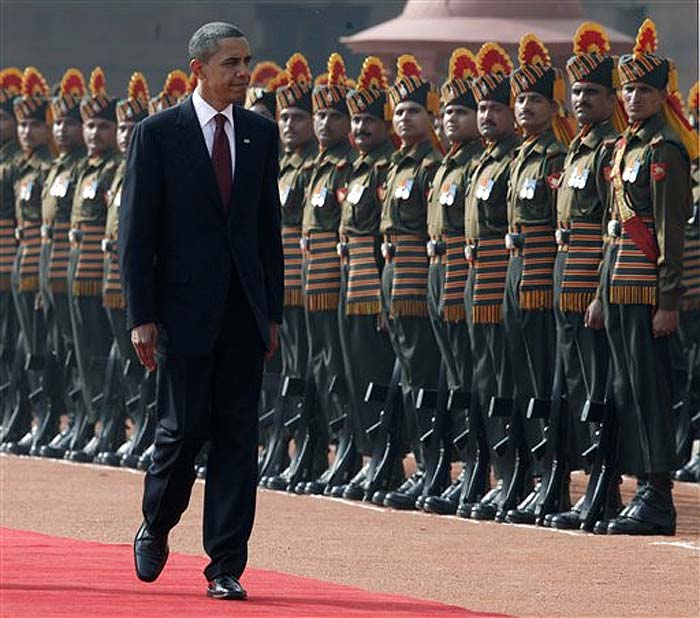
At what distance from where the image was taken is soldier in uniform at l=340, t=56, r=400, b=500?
1529cm

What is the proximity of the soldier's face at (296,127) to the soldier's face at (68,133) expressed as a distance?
2469mm

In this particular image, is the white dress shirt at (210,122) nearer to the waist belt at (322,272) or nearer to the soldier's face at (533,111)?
the soldier's face at (533,111)

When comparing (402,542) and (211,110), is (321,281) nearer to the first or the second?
(402,542)

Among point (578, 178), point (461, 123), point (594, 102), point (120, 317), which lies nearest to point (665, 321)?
point (578, 178)

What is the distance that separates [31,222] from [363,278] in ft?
13.0

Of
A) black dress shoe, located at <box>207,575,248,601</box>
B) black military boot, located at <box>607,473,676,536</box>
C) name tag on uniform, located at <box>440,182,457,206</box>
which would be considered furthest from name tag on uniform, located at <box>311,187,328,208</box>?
black dress shoe, located at <box>207,575,248,601</box>

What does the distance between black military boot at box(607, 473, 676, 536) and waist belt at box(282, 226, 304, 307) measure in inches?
136

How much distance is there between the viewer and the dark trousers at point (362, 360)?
1548 cm

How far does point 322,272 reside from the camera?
1573 cm

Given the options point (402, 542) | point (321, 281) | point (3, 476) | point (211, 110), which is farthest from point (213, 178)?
point (3, 476)

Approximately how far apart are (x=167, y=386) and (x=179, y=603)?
74cm

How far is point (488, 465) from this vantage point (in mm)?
14422

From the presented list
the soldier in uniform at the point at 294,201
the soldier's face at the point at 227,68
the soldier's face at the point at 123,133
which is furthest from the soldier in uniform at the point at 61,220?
the soldier's face at the point at 227,68

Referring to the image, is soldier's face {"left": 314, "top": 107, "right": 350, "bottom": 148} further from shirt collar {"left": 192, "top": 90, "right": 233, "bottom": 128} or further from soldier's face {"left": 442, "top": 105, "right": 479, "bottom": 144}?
shirt collar {"left": 192, "top": 90, "right": 233, "bottom": 128}
